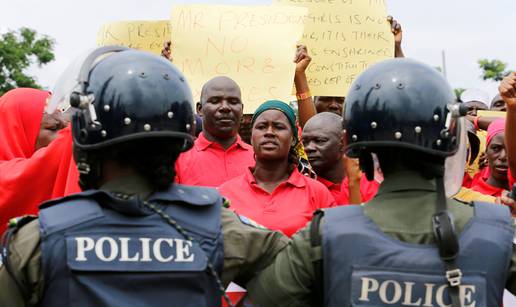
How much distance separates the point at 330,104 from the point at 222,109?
170 centimetres

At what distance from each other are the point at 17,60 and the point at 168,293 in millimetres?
36699

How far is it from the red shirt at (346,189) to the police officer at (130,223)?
87.9 inches

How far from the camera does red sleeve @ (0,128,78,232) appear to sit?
16.4 ft

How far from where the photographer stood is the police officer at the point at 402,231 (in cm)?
334

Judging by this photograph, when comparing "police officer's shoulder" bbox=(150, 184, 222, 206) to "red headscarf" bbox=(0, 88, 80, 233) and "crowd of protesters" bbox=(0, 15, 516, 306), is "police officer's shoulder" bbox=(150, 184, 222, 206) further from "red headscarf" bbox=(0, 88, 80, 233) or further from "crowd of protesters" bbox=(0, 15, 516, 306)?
"red headscarf" bbox=(0, 88, 80, 233)

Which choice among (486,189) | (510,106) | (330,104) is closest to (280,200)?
(510,106)

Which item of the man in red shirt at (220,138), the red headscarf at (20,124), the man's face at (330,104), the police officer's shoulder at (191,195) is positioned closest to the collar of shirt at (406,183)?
the police officer's shoulder at (191,195)

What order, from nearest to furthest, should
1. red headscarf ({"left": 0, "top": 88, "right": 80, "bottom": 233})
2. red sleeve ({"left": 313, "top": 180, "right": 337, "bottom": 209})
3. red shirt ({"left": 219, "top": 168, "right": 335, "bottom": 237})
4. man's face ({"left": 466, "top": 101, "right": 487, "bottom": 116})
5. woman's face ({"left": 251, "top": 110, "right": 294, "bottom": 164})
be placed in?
red headscarf ({"left": 0, "top": 88, "right": 80, "bottom": 233})
red shirt ({"left": 219, "top": 168, "right": 335, "bottom": 237})
red sleeve ({"left": 313, "top": 180, "right": 337, "bottom": 209})
woman's face ({"left": 251, "top": 110, "right": 294, "bottom": 164})
man's face ({"left": 466, "top": 101, "right": 487, "bottom": 116})

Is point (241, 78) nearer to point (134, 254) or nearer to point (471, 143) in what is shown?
point (471, 143)

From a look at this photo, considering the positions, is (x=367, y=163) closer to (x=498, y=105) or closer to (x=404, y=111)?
(x=404, y=111)

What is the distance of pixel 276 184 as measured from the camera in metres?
5.89

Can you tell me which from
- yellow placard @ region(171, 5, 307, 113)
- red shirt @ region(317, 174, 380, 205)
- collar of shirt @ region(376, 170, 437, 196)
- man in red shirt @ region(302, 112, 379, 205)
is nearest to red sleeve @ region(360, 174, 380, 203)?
red shirt @ region(317, 174, 380, 205)

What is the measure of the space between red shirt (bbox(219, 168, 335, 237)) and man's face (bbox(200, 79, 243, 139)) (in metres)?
0.71

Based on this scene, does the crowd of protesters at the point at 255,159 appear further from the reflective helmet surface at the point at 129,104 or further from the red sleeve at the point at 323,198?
the reflective helmet surface at the point at 129,104
